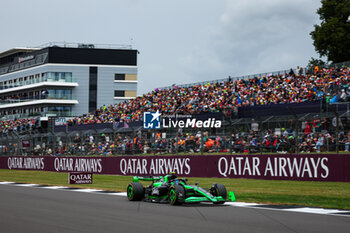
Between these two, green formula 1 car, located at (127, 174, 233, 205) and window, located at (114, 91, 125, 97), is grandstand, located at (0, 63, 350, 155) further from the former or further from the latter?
window, located at (114, 91, 125, 97)

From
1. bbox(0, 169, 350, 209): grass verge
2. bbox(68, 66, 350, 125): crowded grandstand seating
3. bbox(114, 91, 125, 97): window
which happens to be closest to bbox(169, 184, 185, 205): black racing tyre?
bbox(0, 169, 350, 209): grass verge

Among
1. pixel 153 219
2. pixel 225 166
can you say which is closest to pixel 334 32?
pixel 225 166

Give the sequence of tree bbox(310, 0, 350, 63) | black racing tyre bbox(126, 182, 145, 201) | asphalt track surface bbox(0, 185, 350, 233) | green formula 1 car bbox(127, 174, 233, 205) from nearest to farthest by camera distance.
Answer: asphalt track surface bbox(0, 185, 350, 233) → green formula 1 car bbox(127, 174, 233, 205) → black racing tyre bbox(126, 182, 145, 201) → tree bbox(310, 0, 350, 63)

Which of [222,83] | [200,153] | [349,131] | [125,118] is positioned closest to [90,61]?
[125,118]

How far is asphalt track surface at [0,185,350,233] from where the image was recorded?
762 centimetres

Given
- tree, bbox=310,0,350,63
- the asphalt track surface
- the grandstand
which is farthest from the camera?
tree, bbox=310,0,350,63

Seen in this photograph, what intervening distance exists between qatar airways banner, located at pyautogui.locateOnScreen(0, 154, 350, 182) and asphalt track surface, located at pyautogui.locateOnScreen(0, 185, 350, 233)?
6.50m

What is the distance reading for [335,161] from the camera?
52.9 ft

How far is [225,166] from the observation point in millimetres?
19781

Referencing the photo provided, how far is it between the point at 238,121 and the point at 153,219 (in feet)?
37.5

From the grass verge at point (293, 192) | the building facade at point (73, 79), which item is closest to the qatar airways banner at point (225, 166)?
the grass verge at point (293, 192)

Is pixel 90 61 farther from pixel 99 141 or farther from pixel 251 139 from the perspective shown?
pixel 251 139

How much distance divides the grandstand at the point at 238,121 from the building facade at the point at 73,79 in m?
27.2

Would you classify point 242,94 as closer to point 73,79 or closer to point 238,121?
point 238,121
